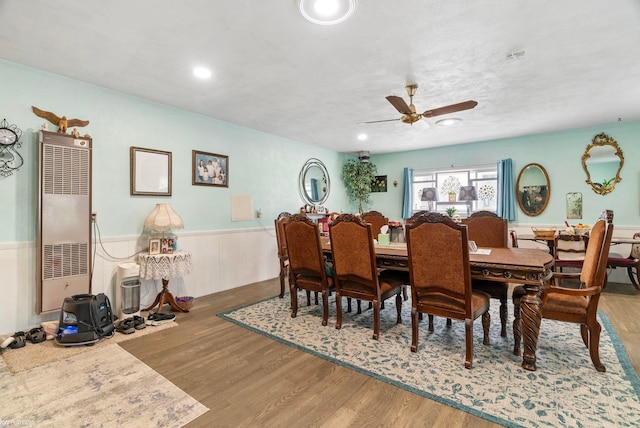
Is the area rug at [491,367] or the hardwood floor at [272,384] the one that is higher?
the area rug at [491,367]

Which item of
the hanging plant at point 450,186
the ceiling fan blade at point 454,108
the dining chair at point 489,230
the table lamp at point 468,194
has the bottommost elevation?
the dining chair at point 489,230

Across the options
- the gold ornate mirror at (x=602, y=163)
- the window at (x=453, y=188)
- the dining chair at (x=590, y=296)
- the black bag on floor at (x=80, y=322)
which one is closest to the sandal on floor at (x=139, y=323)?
the black bag on floor at (x=80, y=322)

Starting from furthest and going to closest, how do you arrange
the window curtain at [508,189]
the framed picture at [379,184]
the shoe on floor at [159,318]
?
the framed picture at [379,184] < the window curtain at [508,189] < the shoe on floor at [159,318]

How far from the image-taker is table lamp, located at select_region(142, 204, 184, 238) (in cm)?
346

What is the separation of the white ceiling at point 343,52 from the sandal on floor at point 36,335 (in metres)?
2.12

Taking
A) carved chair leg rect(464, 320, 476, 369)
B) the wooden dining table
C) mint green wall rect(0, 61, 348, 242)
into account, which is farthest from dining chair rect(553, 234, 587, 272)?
mint green wall rect(0, 61, 348, 242)

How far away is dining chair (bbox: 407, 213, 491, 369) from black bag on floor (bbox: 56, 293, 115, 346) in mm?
2772

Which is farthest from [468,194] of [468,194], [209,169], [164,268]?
[164,268]

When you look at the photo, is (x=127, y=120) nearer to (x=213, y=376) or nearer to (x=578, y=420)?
(x=213, y=376)

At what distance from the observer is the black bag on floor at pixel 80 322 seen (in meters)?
2.64

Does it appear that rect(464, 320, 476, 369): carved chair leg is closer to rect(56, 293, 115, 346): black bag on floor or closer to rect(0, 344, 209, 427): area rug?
rect(0, 344, 209, 427): area rug

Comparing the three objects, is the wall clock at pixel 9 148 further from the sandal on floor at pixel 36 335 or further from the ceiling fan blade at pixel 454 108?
the ceiling fan blade at pixel 454 108

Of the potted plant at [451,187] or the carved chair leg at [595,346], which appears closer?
the carved chair leg at [595,346]

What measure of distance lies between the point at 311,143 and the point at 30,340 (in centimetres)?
490
